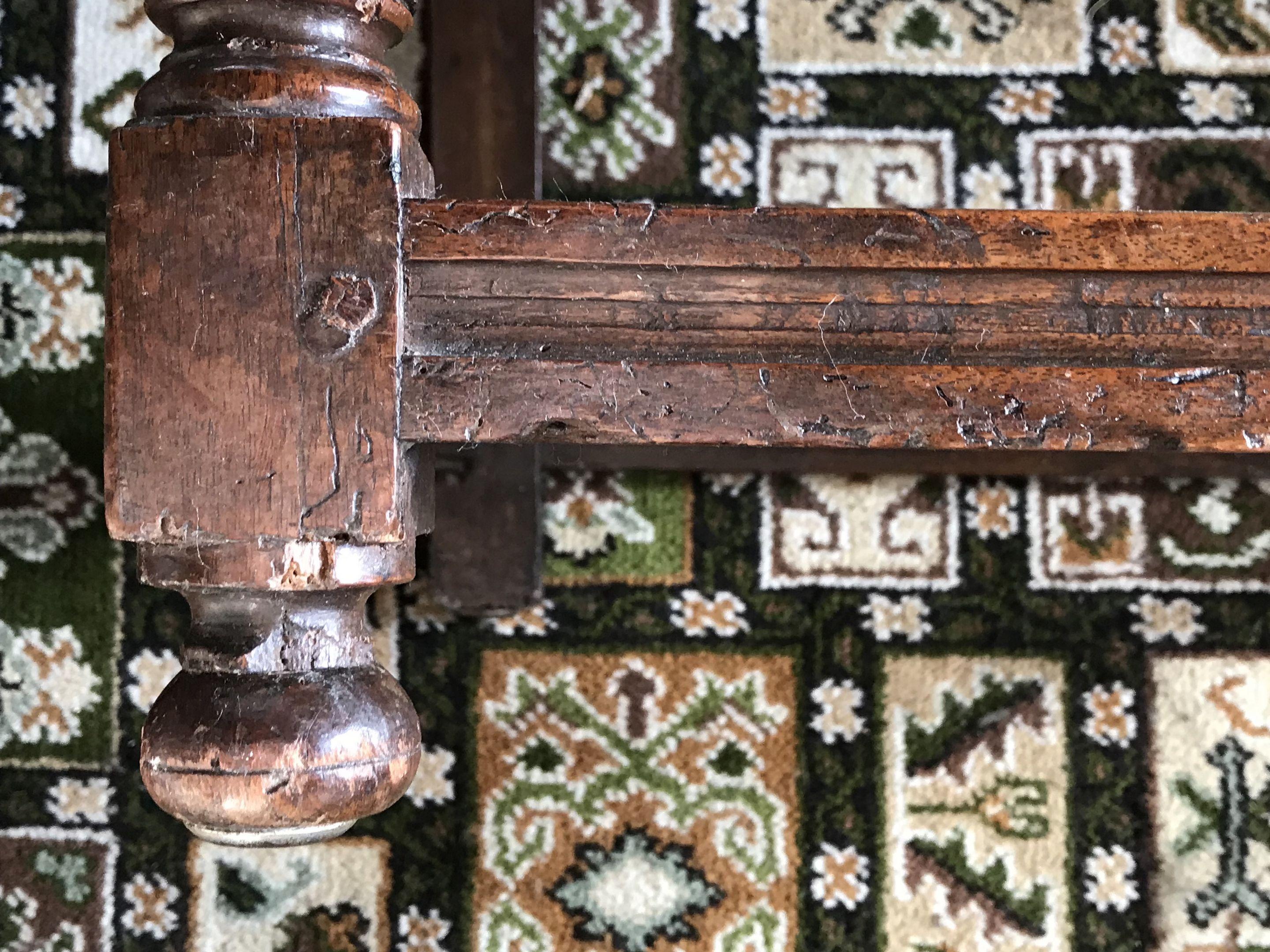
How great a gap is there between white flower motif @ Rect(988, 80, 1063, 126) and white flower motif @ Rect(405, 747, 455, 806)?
724 mm

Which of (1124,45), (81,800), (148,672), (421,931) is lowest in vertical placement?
(421,931)

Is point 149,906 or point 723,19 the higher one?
point 723,19

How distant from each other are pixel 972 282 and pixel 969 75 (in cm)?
44

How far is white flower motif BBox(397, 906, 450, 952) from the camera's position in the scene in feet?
2.78

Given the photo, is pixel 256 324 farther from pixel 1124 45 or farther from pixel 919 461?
pixel 1124 45

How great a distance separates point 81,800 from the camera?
859 mm

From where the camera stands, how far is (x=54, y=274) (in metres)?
0.86

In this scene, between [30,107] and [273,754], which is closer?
[273,754]

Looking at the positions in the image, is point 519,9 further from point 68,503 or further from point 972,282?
point 68,503

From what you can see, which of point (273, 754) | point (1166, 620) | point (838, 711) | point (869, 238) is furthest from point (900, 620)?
point (273, 754)

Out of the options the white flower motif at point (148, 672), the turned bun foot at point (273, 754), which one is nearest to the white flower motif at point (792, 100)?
the turned bun foot at point (273, 754)

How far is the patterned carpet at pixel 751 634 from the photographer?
835mm

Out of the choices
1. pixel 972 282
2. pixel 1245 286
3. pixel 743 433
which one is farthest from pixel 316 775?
pixel 1245 286

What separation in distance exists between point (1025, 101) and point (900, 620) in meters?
0.45
